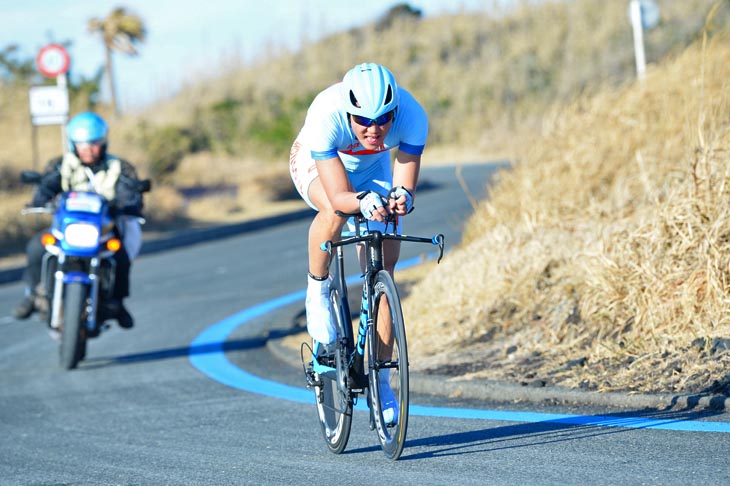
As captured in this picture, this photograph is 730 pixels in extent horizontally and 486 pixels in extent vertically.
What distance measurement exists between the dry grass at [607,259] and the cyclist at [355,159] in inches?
66.0

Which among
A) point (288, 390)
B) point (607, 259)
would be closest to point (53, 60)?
point (288, 390)

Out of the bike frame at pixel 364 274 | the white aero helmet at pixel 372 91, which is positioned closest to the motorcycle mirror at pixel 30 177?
the bike frame at pixel 364 274

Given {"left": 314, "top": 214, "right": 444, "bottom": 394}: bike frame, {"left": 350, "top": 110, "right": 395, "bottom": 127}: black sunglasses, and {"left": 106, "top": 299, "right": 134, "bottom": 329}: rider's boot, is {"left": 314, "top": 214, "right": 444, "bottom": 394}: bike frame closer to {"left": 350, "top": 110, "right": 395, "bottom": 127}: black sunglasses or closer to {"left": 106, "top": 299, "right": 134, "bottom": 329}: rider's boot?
{"left": 350, "top": 110, "right": 395, "bottom": 127}: black sunglasses

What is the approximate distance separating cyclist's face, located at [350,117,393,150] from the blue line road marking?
1.77 metres

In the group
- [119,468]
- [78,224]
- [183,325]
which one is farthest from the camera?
[183,325]

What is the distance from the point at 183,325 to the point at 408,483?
6784 millimetres

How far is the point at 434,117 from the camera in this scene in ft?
154

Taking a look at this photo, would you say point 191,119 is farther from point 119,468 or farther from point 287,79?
point 119,468

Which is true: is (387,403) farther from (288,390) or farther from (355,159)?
(288,390)

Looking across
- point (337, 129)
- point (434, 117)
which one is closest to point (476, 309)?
point (337, 129)

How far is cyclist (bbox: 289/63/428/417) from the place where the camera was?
197 inches

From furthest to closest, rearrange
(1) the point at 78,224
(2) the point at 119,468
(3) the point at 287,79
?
1. (3) the point at 287,79
2. (1) the point at 78,224
3. (2) the point at 119,468

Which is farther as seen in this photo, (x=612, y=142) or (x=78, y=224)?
(x=612, y=142)

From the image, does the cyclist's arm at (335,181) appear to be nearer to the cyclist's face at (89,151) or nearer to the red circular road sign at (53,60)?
the cyclist's face at (89,151)
